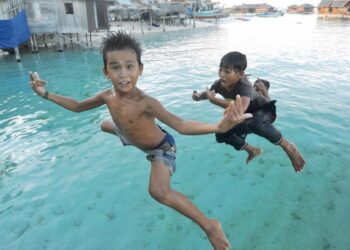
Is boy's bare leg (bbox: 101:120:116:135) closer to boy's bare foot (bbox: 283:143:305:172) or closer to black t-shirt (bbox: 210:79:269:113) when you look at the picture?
black t-shirt (bbox: 210:79:269:113)

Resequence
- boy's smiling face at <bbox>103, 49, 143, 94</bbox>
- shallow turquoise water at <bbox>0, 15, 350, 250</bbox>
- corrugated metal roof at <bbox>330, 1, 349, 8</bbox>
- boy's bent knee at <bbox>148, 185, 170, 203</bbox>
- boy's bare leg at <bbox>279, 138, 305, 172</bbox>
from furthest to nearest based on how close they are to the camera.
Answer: corrugated metal roof at <bbox>330, 1, 349, 8</bbox>, boy's bare leg at <bbox>279, 138, 305, 172</bbox>, shallow turquoise water at <bbox>0, 15, 350, 250</bbox>, boy's smiling face at <bbox>103, 49, 143, 94</bbox>, boy's bent knee at <bbox>148, 185, 170, 203</bbox>

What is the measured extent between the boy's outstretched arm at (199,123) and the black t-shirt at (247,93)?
1495 mm

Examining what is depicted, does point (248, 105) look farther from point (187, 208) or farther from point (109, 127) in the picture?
point (109, 127)

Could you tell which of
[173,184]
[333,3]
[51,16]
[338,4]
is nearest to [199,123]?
[173,184]

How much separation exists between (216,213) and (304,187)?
1624 mm

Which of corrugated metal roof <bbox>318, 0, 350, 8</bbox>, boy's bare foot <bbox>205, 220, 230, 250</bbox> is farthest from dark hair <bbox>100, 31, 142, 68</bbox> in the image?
corrugated metal roof <bbox>318, 0, 350, 8</bbox>

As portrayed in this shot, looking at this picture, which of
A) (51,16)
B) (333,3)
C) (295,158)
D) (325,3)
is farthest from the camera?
(325,3)

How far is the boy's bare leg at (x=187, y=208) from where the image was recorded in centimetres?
261

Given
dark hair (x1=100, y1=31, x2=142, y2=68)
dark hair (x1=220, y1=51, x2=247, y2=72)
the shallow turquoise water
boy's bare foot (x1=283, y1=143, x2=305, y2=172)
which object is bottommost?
the shallow turquoise water

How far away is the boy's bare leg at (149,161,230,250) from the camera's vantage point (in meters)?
2.61

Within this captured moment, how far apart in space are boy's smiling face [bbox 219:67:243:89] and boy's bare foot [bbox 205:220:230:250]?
7.22 ft

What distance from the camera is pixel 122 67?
2.93 m

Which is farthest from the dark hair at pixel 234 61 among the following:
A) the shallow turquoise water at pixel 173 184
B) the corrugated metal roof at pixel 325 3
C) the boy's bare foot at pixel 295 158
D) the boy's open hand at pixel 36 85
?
the corrugated metal roof at pixel 325 3

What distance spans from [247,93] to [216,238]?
2.11m
